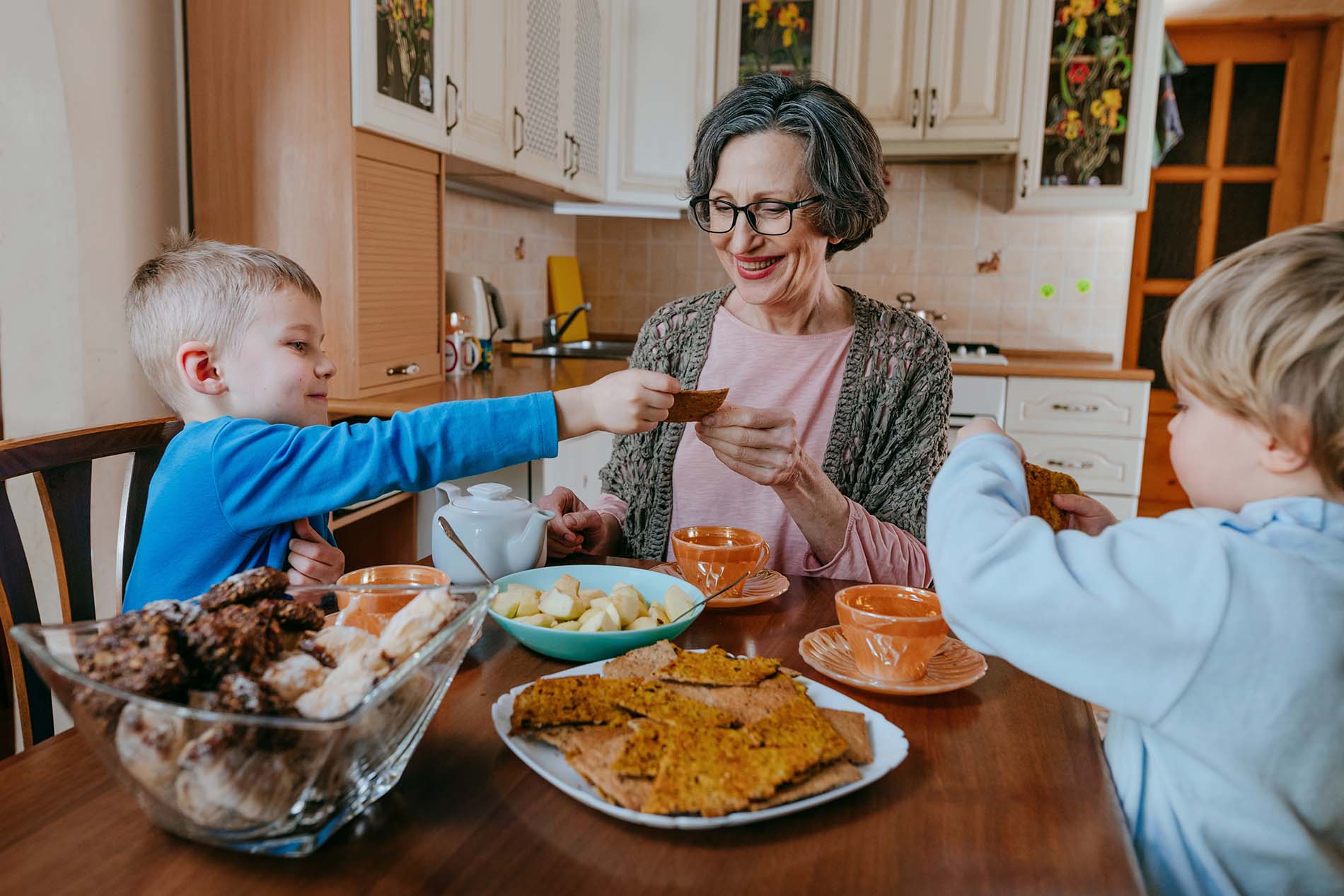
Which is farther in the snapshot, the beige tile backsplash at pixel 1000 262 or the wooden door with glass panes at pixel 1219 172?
the wooden door with glass panes at pixel 1219 172

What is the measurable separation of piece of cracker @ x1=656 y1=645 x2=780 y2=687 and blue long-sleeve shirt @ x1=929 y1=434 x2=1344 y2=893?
6.8 inches

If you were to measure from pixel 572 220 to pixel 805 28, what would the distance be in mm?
1344

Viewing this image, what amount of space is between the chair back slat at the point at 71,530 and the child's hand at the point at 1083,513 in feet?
3.55

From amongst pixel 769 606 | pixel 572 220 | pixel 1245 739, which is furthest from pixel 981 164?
pixel 1245 739

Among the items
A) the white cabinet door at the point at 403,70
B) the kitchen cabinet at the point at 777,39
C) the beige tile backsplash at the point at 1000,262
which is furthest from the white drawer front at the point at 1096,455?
the white cabinet door at the point at 403,70

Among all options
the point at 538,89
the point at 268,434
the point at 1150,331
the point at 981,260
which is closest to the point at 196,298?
the point at 268,434

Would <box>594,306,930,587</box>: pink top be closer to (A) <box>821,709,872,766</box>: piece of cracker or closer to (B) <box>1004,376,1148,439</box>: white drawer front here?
(A) <box>821,709,872,766</box>: piece of cracker

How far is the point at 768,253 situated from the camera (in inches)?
58.7

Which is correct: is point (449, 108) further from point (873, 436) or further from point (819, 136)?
point (873, 436)

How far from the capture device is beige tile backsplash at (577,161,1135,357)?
3941mm

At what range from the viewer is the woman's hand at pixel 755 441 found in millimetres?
1194

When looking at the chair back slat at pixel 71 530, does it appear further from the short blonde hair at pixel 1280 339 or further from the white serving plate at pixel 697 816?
the short blonde hair at pixel 1280 339

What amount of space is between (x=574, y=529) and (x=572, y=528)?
12mm

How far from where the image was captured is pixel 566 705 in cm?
71
